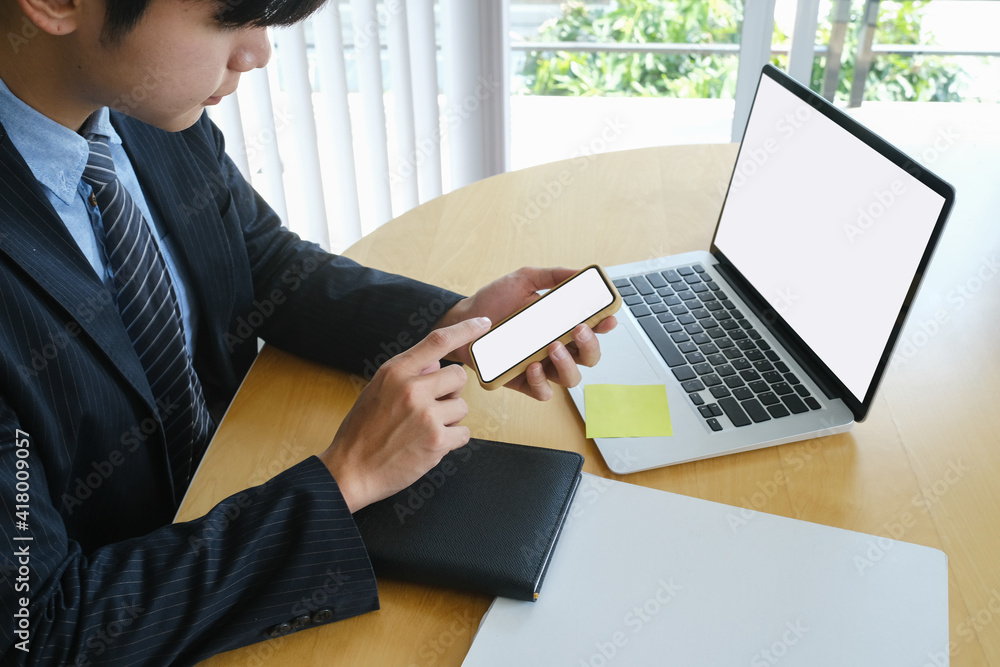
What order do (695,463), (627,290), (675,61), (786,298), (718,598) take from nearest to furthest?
(718,598) < (695,463) < (786,298) < (627,290) < (675,61)

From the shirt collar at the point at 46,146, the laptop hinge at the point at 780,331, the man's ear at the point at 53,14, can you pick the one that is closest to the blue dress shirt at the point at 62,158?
the shirt collar at the point at 46,146

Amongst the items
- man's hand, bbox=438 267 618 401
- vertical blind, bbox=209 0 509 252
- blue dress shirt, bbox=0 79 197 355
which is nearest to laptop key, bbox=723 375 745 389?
man's hand, bbox=438 267 618 401

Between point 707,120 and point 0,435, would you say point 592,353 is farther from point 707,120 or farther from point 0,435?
point 707,120

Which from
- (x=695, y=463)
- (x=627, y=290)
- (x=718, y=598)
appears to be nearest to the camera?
(x=718, y=598)

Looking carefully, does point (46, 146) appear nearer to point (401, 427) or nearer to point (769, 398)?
point (401, 427)

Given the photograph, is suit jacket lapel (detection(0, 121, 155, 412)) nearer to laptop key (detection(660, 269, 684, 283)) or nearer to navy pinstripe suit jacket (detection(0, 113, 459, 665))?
navy pinstripe suit jacket (detection(0, 113, 459, 665))

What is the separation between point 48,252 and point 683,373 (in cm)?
67

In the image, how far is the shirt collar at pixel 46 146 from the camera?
78 centimetres

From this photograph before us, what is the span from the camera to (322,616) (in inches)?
26.5

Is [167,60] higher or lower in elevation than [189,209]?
higher

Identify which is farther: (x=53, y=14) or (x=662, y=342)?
(x=662, y=342)

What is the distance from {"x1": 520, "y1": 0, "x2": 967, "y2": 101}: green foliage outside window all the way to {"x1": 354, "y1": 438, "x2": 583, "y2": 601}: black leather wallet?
7.37 ft

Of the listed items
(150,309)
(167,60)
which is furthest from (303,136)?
(167,60)

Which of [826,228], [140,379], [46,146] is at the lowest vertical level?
[140,379]
